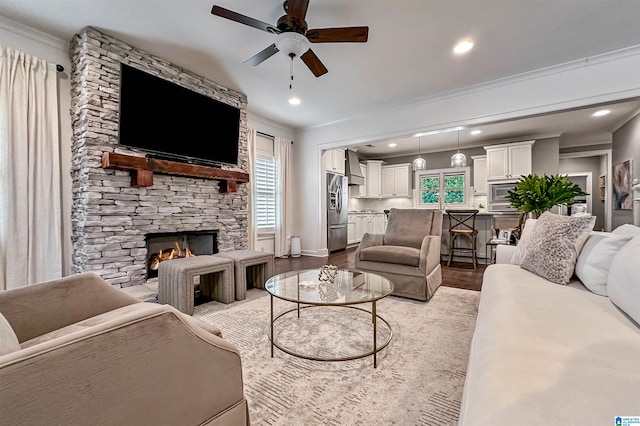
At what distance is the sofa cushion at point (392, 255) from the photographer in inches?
113

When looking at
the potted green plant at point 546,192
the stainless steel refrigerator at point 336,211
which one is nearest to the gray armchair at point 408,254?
the potted green plant at point 546,192

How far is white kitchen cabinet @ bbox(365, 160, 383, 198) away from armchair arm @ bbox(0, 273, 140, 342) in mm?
7299

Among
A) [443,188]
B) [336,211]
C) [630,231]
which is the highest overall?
[443,188]

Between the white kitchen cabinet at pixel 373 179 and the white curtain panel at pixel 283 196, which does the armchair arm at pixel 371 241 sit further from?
the white kitchen cabinet at pixel 373 179

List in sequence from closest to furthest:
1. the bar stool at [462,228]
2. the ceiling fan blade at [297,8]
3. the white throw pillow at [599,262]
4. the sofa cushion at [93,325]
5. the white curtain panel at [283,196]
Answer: the sofa cushion at [93,325], the white throw pillow at [599,262], the ceiling fan blade at [297,8], the bar stool at [462,228], the white curtain panel at [283,196]

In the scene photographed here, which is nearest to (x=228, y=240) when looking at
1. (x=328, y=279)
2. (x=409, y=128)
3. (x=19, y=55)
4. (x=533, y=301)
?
(x=328, y=279)

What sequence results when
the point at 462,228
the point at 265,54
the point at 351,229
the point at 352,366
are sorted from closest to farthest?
the point at 352,366, the point at 265,54, the point at 462,228, the point at 351,229

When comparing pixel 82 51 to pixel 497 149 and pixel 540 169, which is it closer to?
pixel 497 149

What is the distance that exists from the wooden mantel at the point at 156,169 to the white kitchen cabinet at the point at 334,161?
2.23 m

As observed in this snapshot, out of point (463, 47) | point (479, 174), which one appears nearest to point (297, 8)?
point (463, 47)

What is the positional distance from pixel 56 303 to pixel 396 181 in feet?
25.4

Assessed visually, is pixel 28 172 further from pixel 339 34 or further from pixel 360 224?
pixel 360 224

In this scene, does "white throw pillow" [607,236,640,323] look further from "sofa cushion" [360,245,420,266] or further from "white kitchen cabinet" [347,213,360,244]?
"white kitchen cabinet" [347,213,360,244]

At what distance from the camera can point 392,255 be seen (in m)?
2.98
